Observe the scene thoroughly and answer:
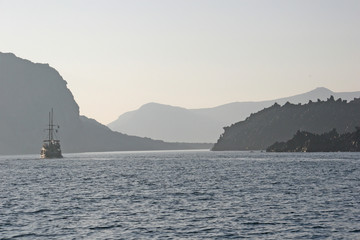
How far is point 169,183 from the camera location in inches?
3853

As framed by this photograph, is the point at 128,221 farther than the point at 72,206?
No

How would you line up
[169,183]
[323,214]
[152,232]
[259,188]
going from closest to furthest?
1. [152,232]
2. [323,214]
3. [259,188]
4. [169,183]

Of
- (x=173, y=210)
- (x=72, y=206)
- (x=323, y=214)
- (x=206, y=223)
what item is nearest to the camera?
(x=206, y=223)

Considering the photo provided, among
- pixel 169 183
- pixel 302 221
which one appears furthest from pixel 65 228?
pixel 169 183

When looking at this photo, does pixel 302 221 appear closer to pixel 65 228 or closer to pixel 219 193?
pixel 65 228

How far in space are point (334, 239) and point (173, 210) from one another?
20814 mm

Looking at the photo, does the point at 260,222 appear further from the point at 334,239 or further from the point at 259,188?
the point at 259,188

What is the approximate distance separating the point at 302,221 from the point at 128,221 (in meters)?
15.4

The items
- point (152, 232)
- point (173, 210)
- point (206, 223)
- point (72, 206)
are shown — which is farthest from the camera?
point (72, 206)

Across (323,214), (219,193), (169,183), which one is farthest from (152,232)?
(169,183)

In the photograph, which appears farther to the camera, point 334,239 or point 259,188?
point 259,188

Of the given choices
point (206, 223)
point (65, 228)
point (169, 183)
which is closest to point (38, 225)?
point (65, 228)

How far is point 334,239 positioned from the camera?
139 feet

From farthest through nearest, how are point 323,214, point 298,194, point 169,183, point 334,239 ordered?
point 169,183, point 298,194, point 323,214, point 334,239
